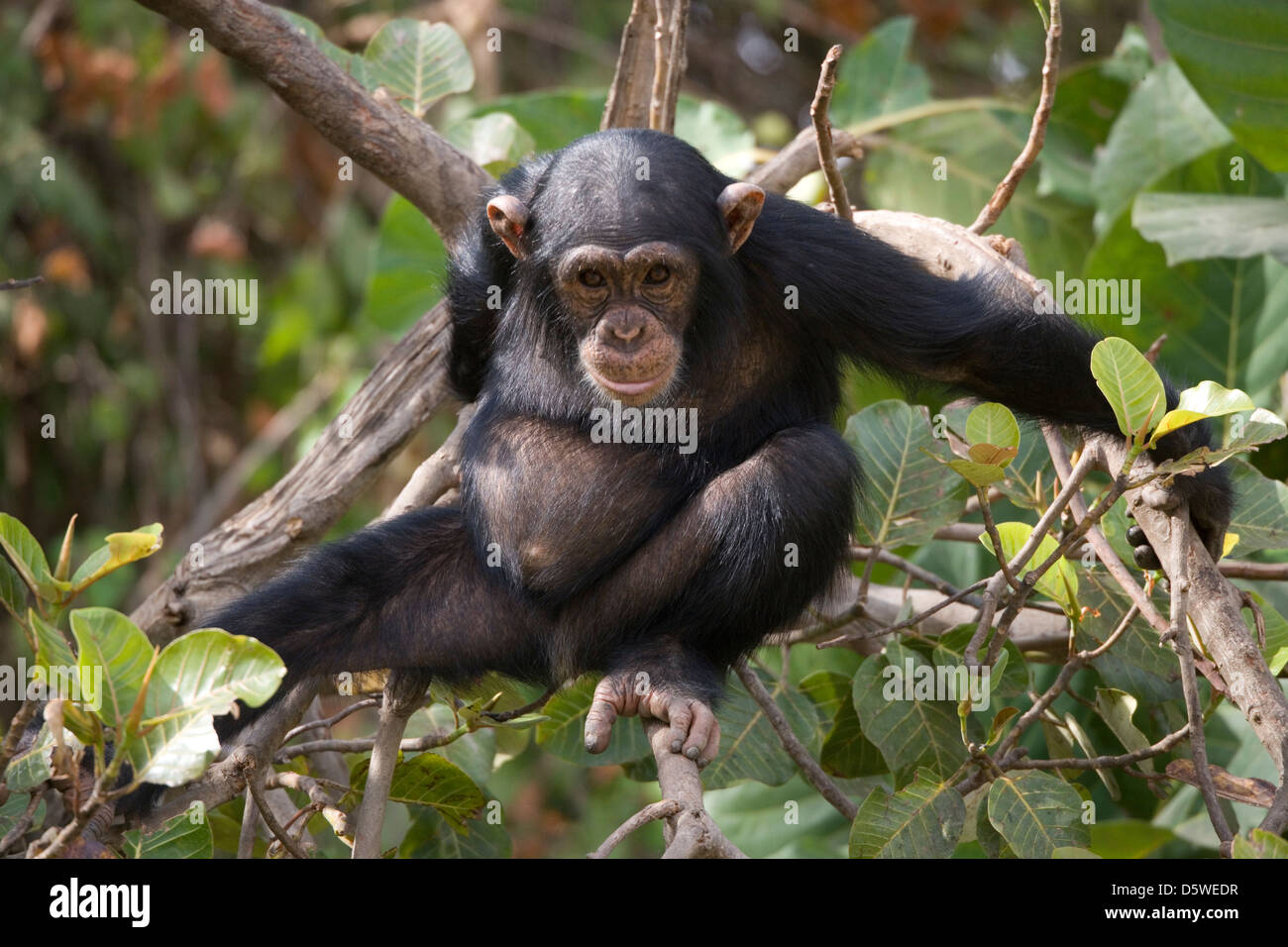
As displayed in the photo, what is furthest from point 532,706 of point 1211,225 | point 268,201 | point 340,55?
point 268,201

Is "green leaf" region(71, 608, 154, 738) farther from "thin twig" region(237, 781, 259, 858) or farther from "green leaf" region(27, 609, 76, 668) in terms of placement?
"thin twig" region(237, 781, 259, 858)

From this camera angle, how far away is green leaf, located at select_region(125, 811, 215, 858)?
2.89 m

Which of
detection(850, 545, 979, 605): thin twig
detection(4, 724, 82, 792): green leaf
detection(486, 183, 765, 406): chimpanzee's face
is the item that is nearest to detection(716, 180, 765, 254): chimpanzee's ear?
detection(486, 183, 765, 406): chimpanzee's face

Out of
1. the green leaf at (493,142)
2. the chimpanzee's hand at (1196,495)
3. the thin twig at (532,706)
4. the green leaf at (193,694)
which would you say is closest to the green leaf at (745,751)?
the thin twig at (532,706)

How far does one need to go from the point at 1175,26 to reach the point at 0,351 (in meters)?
7.55

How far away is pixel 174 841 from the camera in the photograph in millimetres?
2914

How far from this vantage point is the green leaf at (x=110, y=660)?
2.35 metres

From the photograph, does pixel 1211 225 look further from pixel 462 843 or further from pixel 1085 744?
pixel 462 843

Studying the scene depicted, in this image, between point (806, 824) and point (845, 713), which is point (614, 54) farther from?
point (845, 713)

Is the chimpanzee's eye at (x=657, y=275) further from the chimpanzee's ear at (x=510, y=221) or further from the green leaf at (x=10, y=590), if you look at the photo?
the green leaf at (x=10, y=590)

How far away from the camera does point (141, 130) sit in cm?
853

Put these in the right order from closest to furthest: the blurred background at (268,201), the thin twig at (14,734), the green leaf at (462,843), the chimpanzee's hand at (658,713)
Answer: the thin twig at (14,734)
the chimpanzee's hand at (658,713)
the green leaf at (462,843)
the blurred background at (268,201)

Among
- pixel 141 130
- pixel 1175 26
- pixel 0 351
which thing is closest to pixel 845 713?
pixel 1175 26

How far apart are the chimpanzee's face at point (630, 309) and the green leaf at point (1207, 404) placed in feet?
4.31
